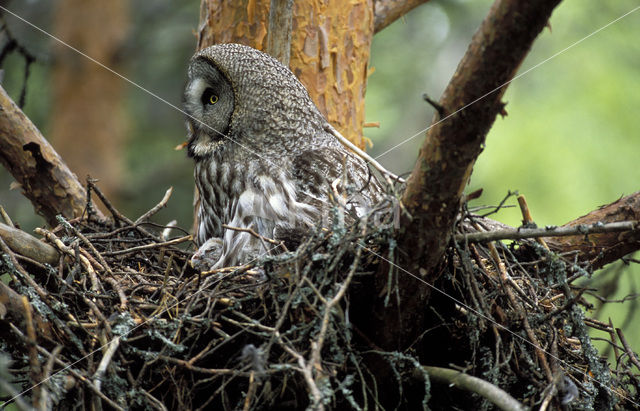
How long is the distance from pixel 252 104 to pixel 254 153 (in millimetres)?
229

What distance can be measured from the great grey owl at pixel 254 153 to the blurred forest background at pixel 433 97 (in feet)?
8.20

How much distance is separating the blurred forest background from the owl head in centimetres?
251

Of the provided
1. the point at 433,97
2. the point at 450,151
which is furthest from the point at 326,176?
the point at 433,97

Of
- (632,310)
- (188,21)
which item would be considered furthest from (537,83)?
(632,310)

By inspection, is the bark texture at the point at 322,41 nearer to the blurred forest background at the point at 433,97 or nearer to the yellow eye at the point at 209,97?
the yellow eye at the point at 209,97

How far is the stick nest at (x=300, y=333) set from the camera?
2.05 m

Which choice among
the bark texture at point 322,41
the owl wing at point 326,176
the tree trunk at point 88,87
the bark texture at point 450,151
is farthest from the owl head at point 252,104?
the tree trunk at point 88,87

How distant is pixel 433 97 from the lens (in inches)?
208

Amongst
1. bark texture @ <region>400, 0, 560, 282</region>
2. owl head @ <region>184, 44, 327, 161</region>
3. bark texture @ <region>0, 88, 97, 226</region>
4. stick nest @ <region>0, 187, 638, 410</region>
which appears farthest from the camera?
owl head @ <region>184, 44, 327, 161</region>

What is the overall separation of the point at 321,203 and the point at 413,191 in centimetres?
89

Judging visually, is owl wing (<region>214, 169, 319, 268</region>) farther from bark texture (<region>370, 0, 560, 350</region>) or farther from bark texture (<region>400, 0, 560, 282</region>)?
bark texture (<region>400, 0, 560, 282</region>)

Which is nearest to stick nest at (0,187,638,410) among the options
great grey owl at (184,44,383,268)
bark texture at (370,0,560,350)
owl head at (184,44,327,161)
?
bark texture at (370,0,560,350)

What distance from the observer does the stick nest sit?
6.73 ft

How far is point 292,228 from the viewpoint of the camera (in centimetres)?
272
